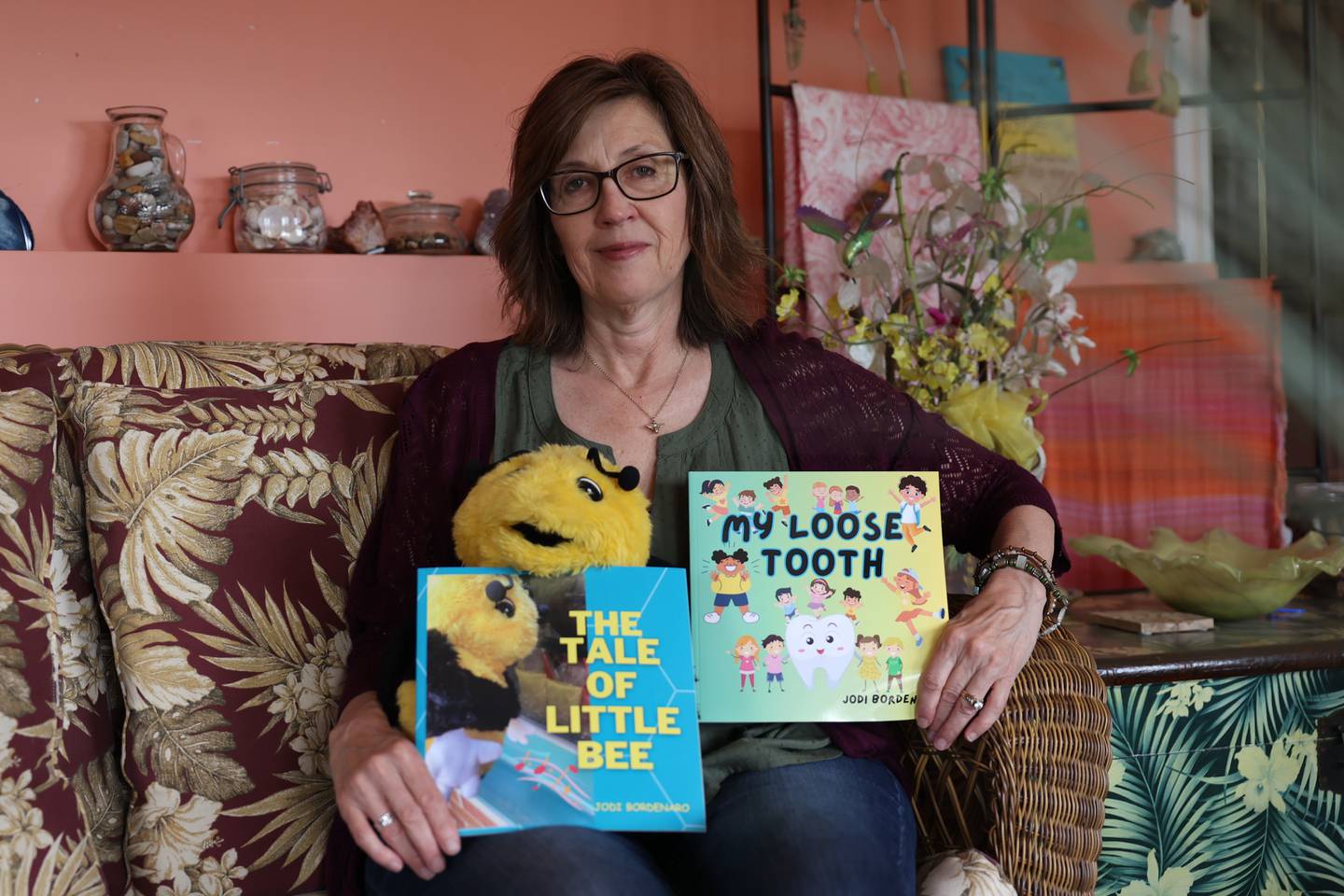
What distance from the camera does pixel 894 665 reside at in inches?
48.9

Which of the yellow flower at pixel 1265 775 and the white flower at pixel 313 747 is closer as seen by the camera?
the white flower at pixel 313 747

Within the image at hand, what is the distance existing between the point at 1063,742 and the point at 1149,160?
2224 millimetres

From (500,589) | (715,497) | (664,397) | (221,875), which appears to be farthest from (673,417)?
(221,875)

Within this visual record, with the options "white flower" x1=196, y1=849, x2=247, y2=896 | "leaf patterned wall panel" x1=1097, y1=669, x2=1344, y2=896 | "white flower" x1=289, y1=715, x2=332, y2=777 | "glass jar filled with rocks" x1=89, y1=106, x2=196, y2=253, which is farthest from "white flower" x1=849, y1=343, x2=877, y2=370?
"glass jar filled with rocks" x1=89, y1=106, x2=196, y2=253

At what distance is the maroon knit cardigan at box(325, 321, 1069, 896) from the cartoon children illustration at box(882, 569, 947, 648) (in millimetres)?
131

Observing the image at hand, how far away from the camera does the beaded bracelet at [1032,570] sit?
1.33 meters

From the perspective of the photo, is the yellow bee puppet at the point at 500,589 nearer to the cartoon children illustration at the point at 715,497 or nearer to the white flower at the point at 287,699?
the cartoon children illustration at the point at 715,497

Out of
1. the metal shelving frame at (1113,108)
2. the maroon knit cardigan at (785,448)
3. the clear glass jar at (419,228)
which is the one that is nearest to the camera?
the maroon knit cardigan at (785,448)

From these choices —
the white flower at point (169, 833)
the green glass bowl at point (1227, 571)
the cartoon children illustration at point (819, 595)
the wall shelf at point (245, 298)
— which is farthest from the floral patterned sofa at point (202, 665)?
the wall shelf at point (245, 298)

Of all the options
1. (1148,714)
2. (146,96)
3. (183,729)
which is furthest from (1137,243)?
(183,729)

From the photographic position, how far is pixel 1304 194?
9.05ft

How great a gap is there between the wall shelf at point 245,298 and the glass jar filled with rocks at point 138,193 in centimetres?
4

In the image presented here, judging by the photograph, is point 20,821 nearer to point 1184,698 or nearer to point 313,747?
point 313,747

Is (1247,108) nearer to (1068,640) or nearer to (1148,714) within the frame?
(1148,714)
